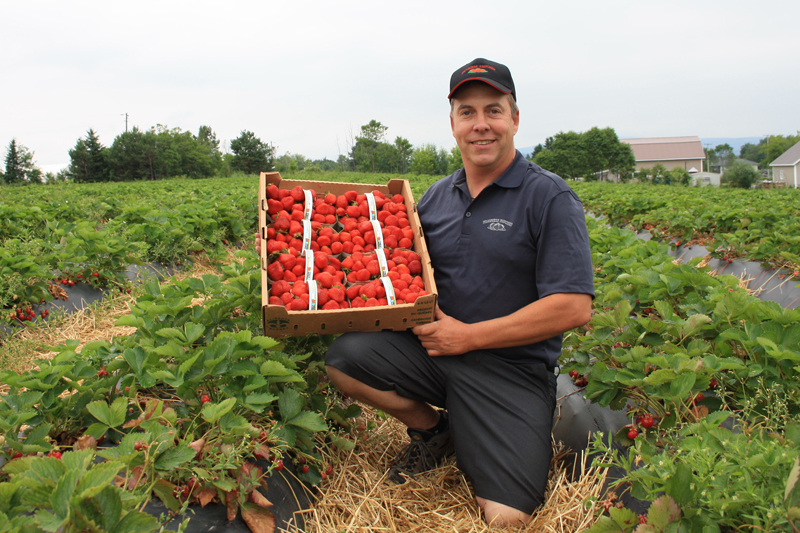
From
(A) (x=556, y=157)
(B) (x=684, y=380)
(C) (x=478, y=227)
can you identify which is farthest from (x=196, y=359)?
Result: (A) (x=556, y=157)

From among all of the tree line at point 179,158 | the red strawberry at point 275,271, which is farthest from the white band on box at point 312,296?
the tree line at point 179,158

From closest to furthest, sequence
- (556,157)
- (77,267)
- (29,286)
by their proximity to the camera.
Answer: (29,286) < (77,267) < (556,157)

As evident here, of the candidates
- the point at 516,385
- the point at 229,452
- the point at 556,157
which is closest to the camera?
the point at 229,452

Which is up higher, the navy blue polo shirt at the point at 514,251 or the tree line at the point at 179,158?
the tree line at the point at 179,158

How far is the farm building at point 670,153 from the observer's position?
8969 cm

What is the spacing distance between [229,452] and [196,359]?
1.43ft

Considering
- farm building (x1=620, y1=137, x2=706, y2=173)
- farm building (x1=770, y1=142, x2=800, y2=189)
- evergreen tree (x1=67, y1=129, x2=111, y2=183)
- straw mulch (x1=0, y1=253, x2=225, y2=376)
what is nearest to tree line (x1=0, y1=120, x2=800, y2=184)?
evergreen tree (x1=67, y1=129, x2=111, y2=183)

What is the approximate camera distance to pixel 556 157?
6838 cm

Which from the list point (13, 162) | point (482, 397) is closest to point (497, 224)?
point (482, 397)

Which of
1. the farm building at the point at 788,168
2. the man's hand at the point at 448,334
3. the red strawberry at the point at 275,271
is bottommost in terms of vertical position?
the man's hand at the point at 448,334

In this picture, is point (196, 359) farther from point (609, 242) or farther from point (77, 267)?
point (609, 242)

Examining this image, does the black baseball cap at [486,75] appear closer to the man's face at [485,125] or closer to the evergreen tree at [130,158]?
the man's face at [485,125]

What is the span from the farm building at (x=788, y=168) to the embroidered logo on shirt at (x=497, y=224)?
70872 mm

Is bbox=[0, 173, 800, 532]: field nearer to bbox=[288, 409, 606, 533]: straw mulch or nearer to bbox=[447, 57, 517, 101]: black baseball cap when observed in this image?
bbox=[288, 409, 606, 533]: straw mulch
